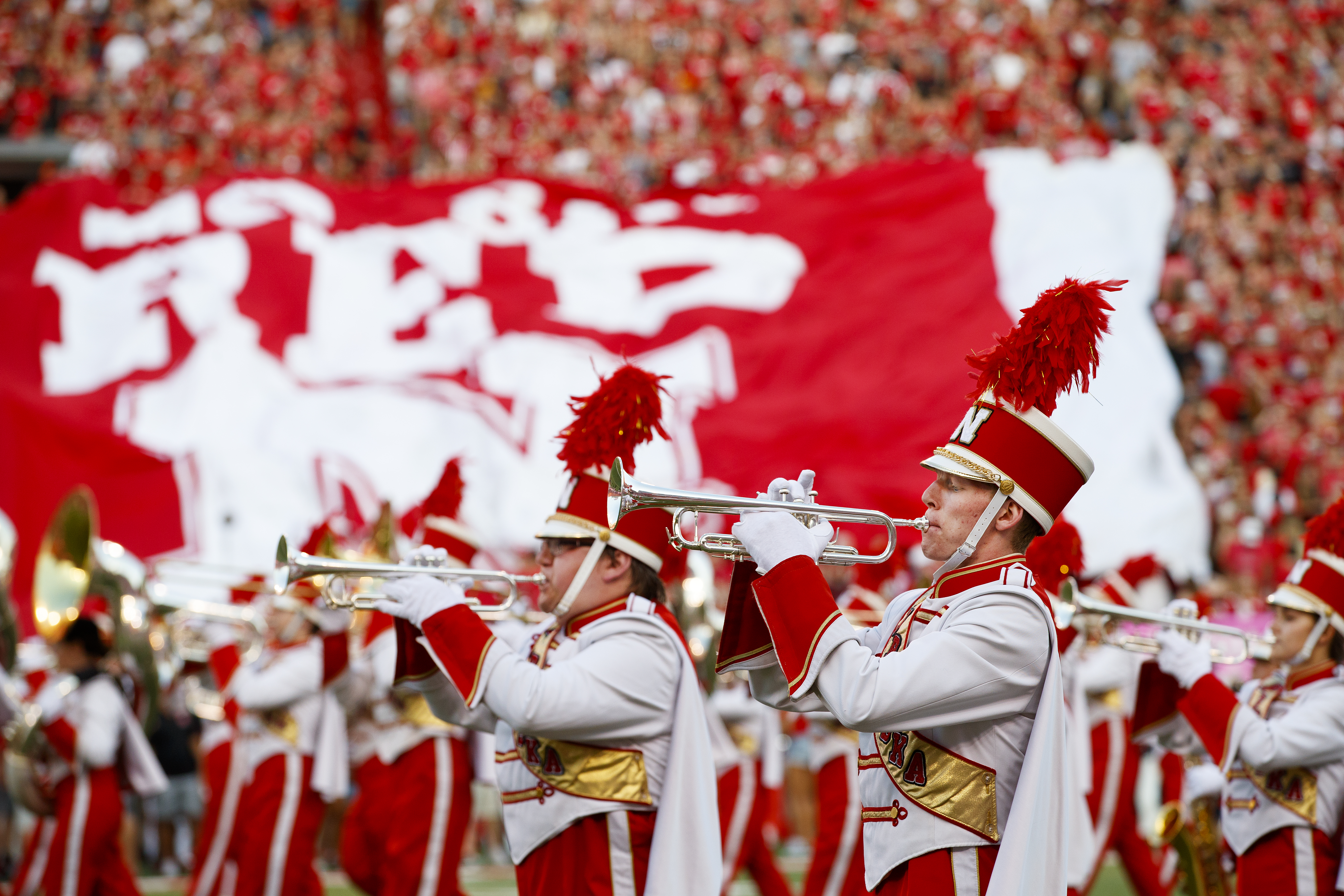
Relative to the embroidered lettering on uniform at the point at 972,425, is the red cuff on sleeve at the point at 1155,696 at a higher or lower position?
lower

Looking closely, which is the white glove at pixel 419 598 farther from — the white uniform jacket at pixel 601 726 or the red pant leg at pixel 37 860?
the red pant leg at pixel 37 860

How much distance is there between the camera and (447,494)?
6.71m

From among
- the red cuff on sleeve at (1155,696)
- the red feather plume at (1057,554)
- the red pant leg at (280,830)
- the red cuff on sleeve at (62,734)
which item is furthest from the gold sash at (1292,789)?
the red cuff on sleeve at (62,734)

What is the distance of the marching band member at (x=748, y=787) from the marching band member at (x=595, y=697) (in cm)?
324

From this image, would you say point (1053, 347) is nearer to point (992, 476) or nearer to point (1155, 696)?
point (992, 476)

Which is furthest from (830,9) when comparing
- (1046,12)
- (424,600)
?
(424,600)

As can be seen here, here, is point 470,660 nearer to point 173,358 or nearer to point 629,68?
point 173,358

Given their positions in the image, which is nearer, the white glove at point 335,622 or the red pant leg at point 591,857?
the red pant leg at point 591,857

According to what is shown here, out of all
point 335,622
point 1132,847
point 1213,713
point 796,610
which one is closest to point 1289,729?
point 1213,713

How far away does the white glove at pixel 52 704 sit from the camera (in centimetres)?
709

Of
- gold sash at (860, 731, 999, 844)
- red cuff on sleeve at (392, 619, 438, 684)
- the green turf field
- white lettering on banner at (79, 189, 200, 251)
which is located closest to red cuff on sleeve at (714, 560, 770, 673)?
gold sash at (860, 731, 999, 844)

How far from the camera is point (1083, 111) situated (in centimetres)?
1981

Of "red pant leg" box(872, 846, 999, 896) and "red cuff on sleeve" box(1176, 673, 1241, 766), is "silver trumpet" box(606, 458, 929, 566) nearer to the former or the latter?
"red pant leg" box(872, 846, 999, 896)

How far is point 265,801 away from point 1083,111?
14.9 meters
